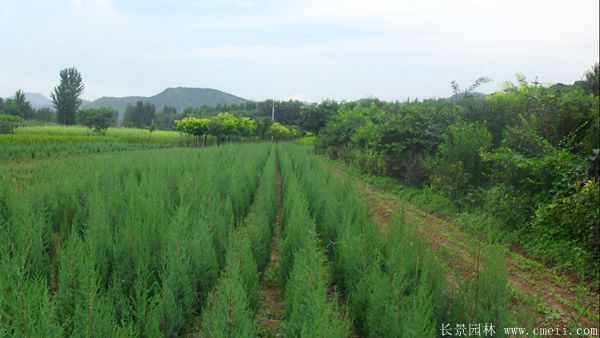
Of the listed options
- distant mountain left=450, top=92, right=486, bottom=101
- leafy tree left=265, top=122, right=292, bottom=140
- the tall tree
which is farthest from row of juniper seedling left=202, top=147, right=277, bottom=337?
the tall tree

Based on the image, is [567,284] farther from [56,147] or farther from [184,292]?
[56,147]

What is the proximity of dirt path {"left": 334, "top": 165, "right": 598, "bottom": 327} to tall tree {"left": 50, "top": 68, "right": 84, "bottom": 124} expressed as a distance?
7401 centimetres

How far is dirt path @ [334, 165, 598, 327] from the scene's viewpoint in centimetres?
443

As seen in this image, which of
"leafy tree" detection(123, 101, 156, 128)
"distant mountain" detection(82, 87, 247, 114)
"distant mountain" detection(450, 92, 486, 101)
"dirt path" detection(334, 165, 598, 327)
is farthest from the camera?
"distant mountain" detection(82, 87, 247, 114)

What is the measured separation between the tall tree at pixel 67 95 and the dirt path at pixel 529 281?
243ft

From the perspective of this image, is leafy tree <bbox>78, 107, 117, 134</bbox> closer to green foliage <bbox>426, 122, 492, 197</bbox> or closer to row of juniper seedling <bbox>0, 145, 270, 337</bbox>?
row of juniper seedling <bbox>0, 145, 270, 337</bbox>

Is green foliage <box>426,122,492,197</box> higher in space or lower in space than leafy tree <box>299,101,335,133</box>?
lower

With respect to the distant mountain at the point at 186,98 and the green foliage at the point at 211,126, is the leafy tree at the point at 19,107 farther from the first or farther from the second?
the distant mountain at the point at 186,98

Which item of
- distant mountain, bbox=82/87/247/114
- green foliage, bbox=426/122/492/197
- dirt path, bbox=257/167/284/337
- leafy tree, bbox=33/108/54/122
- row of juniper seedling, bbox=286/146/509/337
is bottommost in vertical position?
dirt path, bbox=257/167/284/337

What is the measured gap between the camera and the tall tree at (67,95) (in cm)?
6712

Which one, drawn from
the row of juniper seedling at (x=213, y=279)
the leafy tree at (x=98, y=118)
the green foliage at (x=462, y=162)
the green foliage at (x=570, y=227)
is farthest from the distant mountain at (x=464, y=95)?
the leafy tree at (x=98, y=118)

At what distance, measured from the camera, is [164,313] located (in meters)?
3.52

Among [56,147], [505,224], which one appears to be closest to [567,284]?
[505,224]

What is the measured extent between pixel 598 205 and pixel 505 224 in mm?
2307
